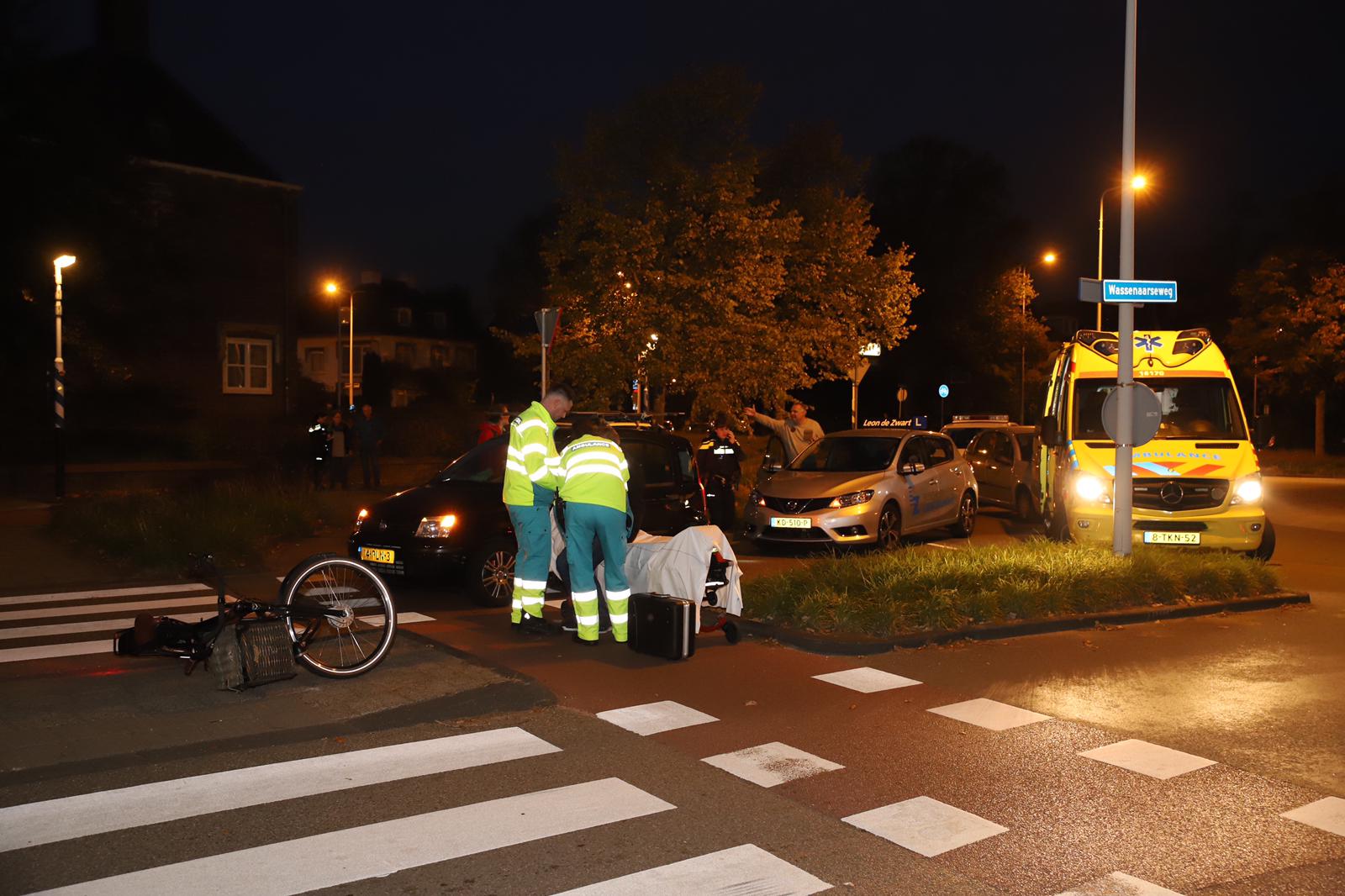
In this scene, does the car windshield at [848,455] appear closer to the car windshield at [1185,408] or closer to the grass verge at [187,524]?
the car windshield at [1185,408]

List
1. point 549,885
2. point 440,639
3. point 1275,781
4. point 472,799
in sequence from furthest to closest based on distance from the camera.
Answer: point 440,639 < point 1275,781 < point 472,799 < point 549,885

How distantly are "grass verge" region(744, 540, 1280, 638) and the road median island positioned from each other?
11 mm

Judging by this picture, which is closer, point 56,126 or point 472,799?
point 472,799

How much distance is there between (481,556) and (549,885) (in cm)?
677

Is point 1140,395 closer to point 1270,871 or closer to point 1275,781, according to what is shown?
point 1275,781

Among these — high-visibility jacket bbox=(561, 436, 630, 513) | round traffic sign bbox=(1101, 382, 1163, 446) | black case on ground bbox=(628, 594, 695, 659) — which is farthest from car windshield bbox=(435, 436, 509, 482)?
round traffic sign bbox=(1101, 382, 1163, 446)

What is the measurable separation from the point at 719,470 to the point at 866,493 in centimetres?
252

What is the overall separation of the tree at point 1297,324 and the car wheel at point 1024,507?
23024 millimetres

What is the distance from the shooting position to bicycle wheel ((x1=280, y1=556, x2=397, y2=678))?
25.4 ft

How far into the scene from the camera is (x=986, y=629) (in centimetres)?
976

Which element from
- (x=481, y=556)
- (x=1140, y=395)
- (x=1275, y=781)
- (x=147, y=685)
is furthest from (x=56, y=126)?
(x=1275, y=781)

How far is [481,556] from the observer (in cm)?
1108

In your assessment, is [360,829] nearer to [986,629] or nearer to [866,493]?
[986,629]

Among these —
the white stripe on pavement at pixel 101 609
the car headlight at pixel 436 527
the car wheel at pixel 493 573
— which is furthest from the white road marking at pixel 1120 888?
the white stripe on pavement at pixel 101 609
